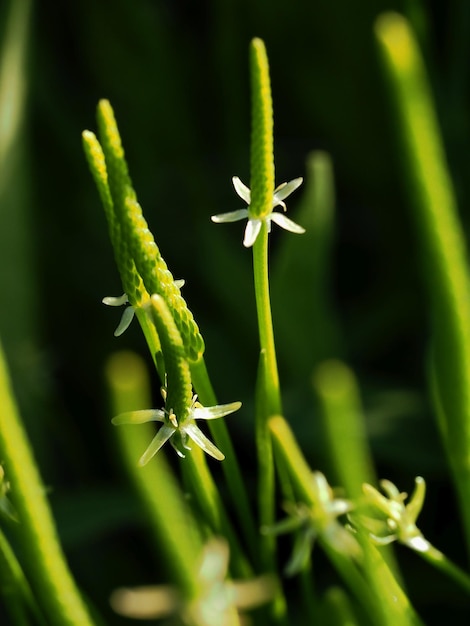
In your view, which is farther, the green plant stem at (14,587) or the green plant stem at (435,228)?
the green plant stem at (14,587)

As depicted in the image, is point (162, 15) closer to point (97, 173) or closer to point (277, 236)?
point (277, 236)

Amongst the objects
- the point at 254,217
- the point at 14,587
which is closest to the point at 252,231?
the point at 254,217

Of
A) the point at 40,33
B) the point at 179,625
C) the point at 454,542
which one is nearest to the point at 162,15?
the point at 40,33

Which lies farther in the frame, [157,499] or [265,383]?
[265,383]

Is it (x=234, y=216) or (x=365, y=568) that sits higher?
(x=234, y=216)

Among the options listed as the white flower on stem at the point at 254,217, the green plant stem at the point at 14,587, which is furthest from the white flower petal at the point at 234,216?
the green plant stem at the point at 14,587

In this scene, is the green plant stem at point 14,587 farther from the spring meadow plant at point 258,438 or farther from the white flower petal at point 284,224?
the white flower petal at point 284,224

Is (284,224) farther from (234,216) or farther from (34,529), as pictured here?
(34,529)

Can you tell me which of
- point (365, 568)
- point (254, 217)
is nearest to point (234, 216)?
point (254, 217)
